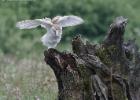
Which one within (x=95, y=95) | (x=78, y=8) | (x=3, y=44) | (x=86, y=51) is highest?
(x=78, y=8)

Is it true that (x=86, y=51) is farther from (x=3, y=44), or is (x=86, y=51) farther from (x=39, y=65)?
(x=3, y=44)

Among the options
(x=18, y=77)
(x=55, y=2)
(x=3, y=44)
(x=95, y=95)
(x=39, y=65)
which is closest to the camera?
(x=95, y=95)

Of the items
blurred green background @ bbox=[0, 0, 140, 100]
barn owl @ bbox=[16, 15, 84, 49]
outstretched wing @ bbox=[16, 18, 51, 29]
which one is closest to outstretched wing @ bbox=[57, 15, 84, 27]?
barn owl @ bbox=[16, 15, 84, 49]

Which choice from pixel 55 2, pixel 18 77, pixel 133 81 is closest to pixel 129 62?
pixel 133 81

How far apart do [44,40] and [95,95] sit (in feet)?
2.01

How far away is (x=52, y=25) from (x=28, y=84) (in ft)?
7.41

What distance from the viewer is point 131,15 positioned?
2311cm

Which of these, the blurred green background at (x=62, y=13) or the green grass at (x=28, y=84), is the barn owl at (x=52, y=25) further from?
the blurred green background at (x=62, y=13)

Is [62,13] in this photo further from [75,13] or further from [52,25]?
[52,25]

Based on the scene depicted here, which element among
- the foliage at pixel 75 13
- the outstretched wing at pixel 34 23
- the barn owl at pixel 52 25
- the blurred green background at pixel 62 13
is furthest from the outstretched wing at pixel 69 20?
the foliage at pixel 75 13

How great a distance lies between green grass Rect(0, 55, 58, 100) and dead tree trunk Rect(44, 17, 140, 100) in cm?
128

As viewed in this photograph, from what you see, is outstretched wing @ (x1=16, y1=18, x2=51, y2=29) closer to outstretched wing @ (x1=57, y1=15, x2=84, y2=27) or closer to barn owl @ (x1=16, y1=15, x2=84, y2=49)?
barn owl @ (x1=16, y1=15, x2=84, y2=49)

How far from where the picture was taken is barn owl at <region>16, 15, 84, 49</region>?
17.2 feet

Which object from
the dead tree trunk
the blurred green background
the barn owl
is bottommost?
the dead tree trunk
